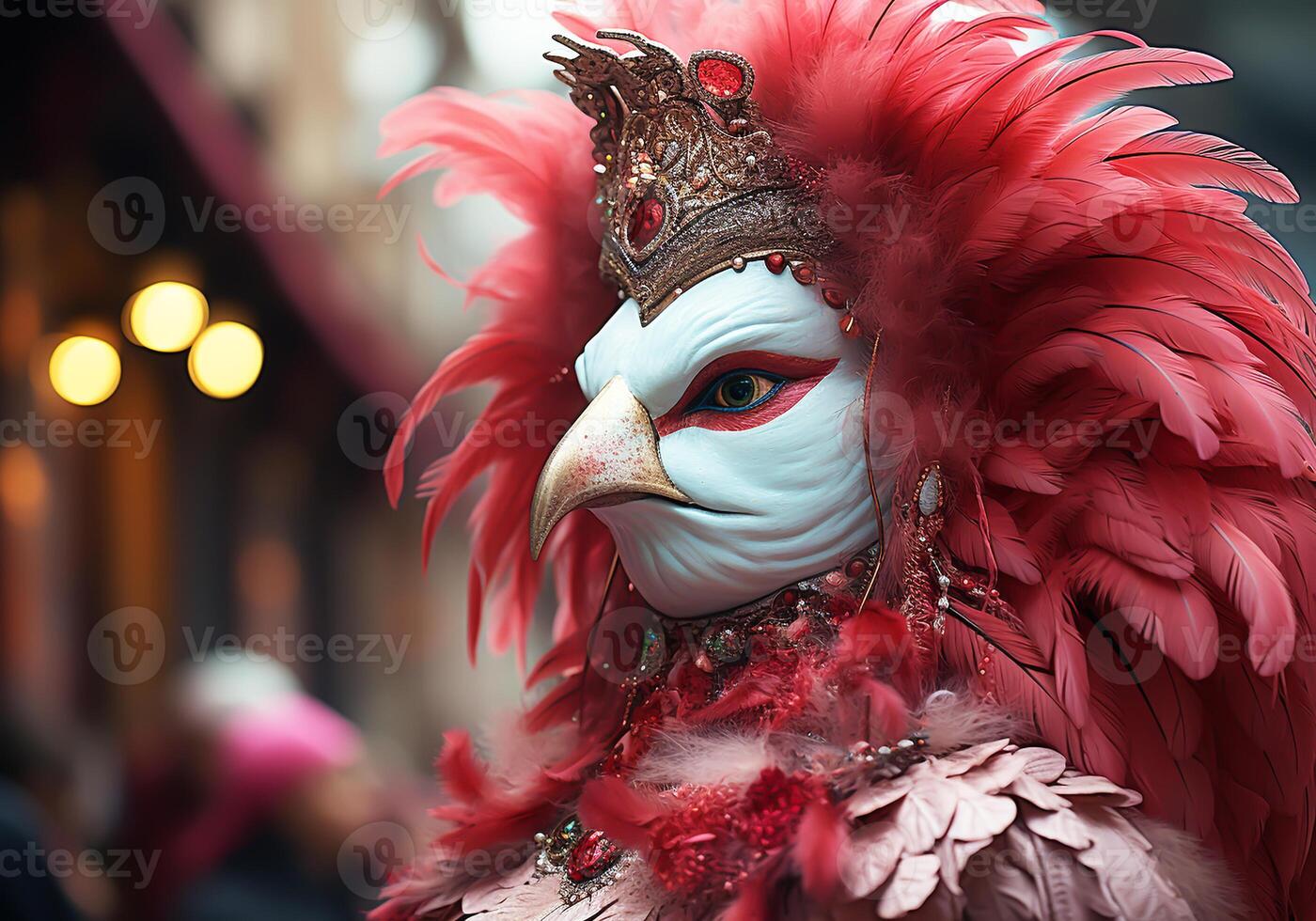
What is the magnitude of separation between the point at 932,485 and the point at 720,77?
1.60 ft

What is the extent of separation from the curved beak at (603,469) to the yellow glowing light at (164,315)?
75.9 inches

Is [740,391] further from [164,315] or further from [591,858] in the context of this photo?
[164,315]

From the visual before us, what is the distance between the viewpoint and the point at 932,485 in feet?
3.78

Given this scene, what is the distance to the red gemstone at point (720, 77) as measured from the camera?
47.6 inches

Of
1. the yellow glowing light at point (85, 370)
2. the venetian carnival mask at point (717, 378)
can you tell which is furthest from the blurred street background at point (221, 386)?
the venetian carnival mask at point (717, 378)

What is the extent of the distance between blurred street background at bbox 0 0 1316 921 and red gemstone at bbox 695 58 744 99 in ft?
2.53

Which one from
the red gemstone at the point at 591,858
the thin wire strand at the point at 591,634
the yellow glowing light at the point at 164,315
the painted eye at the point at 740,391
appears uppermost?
the yellow glowing light at the point at 164,315

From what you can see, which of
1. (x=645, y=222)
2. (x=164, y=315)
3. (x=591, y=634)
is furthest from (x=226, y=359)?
(x=645, y=222)

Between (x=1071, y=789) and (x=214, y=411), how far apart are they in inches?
101

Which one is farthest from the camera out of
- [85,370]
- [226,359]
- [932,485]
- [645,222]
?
[226,359]

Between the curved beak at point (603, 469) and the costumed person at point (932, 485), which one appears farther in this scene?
the curved beak at point (603, 469)

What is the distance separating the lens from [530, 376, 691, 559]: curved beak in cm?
116

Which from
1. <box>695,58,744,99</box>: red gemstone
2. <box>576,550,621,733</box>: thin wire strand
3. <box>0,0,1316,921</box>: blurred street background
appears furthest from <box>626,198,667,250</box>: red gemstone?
<box>0,0,1316,921</box>: blurred street background

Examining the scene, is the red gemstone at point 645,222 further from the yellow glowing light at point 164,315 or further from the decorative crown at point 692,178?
the yellow glowing light at point 164,315
